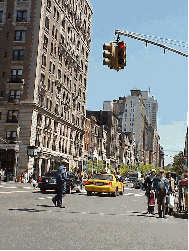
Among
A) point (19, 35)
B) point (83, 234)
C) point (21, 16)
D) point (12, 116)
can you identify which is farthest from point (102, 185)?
point (21, 16)

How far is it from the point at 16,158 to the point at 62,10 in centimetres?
2973

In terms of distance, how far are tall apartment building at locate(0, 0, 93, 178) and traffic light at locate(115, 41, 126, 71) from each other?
3816cm

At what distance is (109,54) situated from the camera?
13469 mm

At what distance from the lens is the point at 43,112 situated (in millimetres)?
55281

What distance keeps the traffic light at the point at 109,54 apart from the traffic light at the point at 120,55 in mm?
251

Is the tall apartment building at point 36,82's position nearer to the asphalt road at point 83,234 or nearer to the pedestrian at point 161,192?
the pedestrian at point 161,192

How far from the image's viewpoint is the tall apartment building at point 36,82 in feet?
170

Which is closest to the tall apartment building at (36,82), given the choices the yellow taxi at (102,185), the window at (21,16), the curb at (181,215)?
the window at (21,16)

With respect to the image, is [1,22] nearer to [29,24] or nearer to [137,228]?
[29,24]

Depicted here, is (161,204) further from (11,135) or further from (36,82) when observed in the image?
(36,82)

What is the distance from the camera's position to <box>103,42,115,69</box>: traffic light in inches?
529

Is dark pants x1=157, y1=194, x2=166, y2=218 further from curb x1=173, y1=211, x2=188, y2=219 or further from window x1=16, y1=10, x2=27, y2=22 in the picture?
window x1=16, y1=10, x2=27, y2=22

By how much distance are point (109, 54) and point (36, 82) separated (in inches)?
1627

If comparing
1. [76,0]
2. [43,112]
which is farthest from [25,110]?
[76,0]
